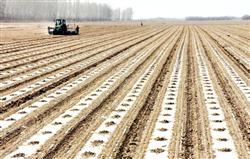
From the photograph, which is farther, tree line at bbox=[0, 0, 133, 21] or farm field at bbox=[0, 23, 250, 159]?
tree line at bbox=[0, 0, 133, 21]

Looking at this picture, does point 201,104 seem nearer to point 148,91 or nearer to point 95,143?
point 148,91

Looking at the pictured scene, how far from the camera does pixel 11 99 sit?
987 centimetres

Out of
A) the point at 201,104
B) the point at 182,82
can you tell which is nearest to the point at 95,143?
the point at 201,104

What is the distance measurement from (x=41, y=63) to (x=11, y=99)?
7425mm

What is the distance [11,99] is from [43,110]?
147 centimetres

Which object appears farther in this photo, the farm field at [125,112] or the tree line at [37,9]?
the tree line at [37,9]

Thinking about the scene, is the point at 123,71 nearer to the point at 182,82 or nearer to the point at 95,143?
the point at 182,82

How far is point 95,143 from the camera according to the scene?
650 cm


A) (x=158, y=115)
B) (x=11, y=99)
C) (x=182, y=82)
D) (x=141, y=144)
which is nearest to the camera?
(x=141, y=144)

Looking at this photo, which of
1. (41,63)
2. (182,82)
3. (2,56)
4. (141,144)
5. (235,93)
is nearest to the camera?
(141,144)

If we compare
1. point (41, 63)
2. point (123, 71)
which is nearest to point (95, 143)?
point (123, 71)

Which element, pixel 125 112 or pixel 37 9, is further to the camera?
pixel 37 9

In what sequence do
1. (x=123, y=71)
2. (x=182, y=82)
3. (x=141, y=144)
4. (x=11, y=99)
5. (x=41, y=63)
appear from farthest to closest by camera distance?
1. (x=41, y=63)
2. (x=123, y=71)
3. (x=182, y=82)
4. (x=11, y=99)
5. (x=141, y=144)

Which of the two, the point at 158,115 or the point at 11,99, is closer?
the point at 158,115
